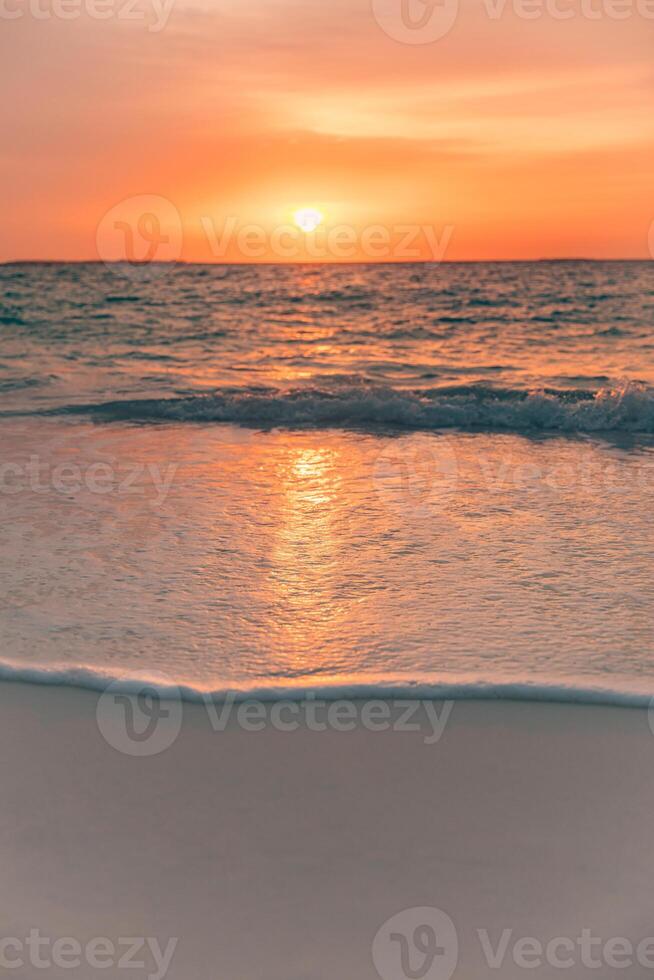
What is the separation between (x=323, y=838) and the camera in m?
2.39

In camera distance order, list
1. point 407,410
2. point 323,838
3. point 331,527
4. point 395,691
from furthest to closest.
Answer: point 407,410
point 331,527
point 395,691
point 323,838

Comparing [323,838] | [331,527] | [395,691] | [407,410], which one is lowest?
[323,838]

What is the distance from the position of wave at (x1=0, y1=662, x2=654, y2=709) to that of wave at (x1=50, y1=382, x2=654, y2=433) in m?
6.58

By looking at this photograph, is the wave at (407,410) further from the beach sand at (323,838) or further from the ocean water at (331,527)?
the beach sand at (323,838)

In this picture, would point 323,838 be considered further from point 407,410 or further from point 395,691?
point 407,410

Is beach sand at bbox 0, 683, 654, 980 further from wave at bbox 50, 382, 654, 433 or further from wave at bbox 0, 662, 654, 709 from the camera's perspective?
wave at bbox 50, 382, 654, 433

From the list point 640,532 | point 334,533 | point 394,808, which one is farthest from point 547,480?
point 394,808

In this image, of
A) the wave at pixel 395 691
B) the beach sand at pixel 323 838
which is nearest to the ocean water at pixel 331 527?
the wave at pixel 395 691

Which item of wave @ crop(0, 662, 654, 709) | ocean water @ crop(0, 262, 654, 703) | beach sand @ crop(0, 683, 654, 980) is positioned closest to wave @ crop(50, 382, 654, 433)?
ocean water @ crop(0, 262, 654, 703)

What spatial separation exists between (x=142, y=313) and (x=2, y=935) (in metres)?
22.4

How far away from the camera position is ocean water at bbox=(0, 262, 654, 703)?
11.1 feet

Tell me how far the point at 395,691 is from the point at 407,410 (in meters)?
7.29

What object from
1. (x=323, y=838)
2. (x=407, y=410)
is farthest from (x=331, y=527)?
(x=407, y=410)

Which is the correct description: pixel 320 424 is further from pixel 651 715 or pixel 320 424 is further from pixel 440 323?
pixel 440 323
